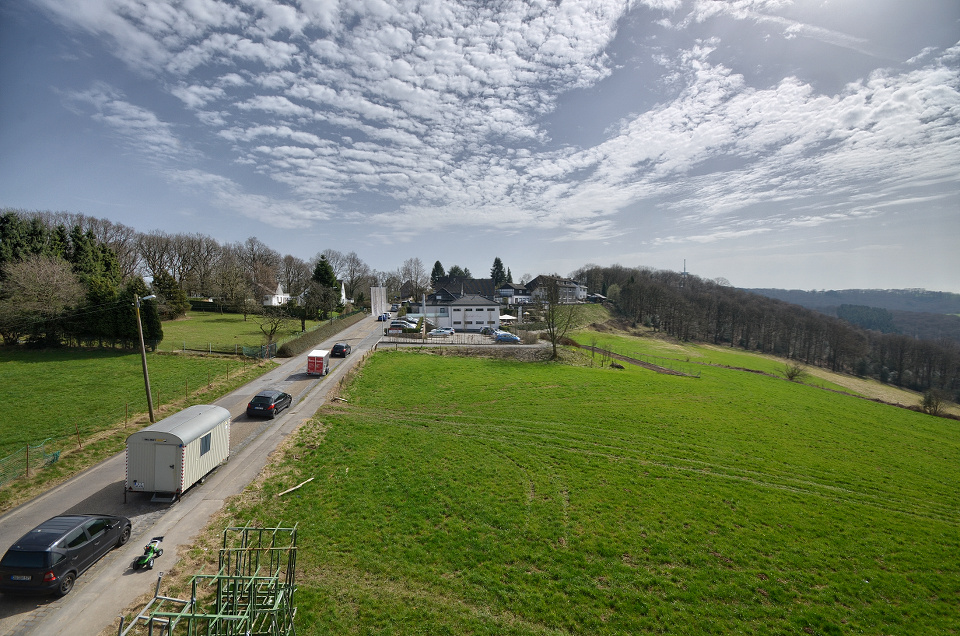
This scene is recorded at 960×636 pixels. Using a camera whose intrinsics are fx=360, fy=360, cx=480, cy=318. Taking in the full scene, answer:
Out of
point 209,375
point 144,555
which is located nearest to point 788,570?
point 144,555

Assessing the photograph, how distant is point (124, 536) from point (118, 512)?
2316 millimetres

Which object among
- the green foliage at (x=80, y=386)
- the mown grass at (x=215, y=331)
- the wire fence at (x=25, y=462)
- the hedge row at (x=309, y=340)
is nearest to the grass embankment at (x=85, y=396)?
the green foliage at (x=80, y=386)

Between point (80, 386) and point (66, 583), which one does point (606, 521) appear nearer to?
point (66, 583)

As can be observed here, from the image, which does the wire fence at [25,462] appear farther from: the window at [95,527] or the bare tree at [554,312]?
the bare tree at [554,312]

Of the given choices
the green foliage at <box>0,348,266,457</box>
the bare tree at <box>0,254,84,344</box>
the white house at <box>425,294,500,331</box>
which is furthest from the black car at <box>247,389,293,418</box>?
the white house at <box>425,294,500,331</box>

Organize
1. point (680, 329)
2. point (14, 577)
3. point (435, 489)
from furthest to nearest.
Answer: point (680, 329) → point (435, 489) → point (14, 577)

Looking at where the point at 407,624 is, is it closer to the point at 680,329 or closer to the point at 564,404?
the point at 564,404

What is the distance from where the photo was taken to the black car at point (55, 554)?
27.5 feet

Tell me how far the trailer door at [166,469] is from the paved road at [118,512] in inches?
26.0

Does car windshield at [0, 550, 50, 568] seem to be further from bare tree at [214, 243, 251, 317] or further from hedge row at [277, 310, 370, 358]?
bare tree at [214, 243, 251, 317]

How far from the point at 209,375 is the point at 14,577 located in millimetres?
22757

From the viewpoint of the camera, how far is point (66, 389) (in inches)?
928

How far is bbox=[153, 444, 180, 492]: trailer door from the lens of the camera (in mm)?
12758

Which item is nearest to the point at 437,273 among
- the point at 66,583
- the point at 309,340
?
the point at 309,340
